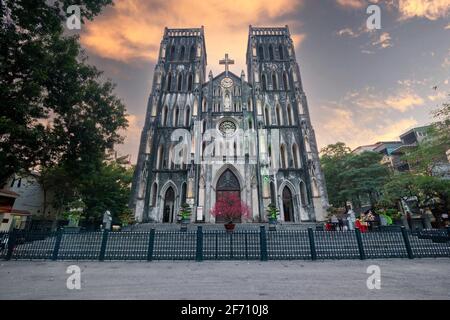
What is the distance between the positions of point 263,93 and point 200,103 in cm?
759

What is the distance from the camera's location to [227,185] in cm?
2039

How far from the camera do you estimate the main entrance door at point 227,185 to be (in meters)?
20.0

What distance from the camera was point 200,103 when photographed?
76.5ft

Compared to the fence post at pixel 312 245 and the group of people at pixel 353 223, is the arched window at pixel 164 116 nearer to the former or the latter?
the group of people at pixel 353 223

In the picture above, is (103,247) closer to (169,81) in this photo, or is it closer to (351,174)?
(169,81)

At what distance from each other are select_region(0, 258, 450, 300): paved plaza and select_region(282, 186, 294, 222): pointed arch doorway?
13533mm

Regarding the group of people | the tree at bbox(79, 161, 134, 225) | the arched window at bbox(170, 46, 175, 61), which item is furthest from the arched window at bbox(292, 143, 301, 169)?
the arched window at bbox(170, 46, 175, 61)

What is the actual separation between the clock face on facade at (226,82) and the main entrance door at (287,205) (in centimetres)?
1393

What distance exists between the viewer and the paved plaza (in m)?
3.65

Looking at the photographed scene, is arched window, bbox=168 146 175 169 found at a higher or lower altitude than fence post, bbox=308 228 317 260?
higher

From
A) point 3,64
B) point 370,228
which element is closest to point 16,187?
point 3,64

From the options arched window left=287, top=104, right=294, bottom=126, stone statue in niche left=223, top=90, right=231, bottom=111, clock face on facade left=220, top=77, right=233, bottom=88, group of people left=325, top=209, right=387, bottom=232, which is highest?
clock face on facade left=220, top=77, right=233, bottom=88

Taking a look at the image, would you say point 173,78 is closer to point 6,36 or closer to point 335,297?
point 6,36

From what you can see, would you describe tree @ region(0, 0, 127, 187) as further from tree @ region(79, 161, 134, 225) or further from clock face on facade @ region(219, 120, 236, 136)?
clock face on facade @ region(219, 120, 236, 136)
